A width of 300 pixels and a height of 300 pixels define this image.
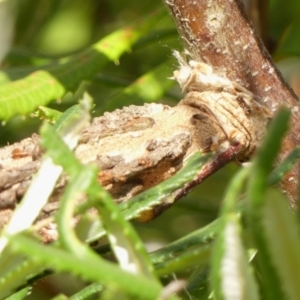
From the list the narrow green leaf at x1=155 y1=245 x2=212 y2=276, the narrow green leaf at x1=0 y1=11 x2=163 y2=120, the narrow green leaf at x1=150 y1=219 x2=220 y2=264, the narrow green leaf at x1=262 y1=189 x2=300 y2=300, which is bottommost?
the narrow green leaf at x1=262 y1=189 x2=300 y2=300

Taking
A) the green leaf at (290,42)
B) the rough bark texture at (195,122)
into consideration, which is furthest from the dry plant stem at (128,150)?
the green leaf at (290,42)

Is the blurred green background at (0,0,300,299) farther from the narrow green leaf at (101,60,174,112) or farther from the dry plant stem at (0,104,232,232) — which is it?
the dry plant stem at (0,104,232,232)

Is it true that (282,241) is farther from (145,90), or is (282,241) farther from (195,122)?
(145,90)

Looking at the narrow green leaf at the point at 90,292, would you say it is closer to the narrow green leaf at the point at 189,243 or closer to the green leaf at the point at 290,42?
the narrow green leaf at the point at 189,243

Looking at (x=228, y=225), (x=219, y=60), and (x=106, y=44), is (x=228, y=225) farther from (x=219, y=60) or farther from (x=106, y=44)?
(x=106, y=44)

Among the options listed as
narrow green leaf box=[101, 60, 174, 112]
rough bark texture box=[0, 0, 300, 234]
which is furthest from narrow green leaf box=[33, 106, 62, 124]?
narrow green leaf box=[101, 60, 174, 112]
